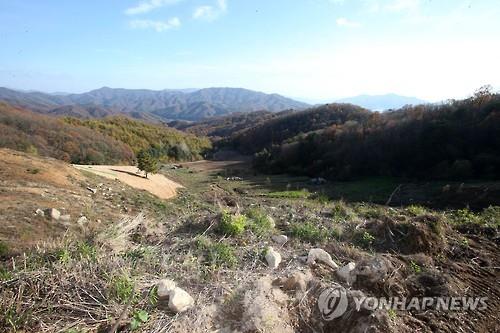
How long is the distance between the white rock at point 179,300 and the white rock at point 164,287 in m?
0.04

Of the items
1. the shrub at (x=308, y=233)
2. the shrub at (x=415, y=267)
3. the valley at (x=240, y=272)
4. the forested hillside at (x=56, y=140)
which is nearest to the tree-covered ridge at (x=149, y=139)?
the forested hillside at (x=56, y=140)

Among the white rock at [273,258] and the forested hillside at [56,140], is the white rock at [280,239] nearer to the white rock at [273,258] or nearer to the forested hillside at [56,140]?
the white rock at [273,258]

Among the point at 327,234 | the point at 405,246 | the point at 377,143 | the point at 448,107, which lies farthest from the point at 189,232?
the point at 448,107

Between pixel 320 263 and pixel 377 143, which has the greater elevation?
pixel 320 263

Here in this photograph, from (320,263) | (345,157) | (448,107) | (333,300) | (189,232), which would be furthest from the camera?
(345,157)

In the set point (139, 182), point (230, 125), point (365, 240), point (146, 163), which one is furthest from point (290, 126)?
point (365, 240)

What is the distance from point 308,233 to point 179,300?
2.37 m

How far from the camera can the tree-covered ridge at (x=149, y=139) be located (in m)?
70.4

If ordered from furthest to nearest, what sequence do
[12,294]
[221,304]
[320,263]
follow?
[320,263] < [221,304] < [12,294]

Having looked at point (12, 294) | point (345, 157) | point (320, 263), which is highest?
point (12, 294)

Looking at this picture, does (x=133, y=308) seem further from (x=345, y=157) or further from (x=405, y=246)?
(x=345, y=157)

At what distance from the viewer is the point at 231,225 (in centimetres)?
396

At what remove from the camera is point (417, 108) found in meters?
42.2

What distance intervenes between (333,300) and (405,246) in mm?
2062
